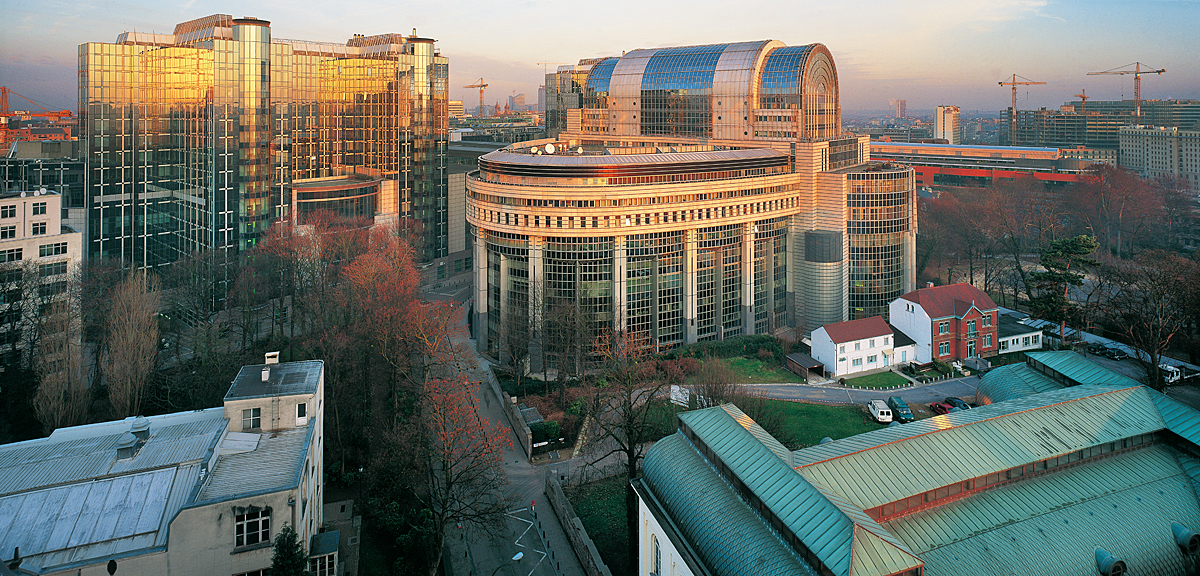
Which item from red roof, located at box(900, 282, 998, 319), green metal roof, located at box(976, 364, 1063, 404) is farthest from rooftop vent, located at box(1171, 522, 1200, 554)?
red roof, located at box(900, 282, 998, 319)

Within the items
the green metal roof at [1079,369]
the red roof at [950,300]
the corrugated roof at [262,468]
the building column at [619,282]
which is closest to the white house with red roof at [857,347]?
the red roof at [950,300]

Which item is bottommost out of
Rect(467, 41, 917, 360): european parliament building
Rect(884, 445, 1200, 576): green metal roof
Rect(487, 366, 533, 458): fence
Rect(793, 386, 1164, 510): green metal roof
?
Rect(487, 366, 533, 458): fence

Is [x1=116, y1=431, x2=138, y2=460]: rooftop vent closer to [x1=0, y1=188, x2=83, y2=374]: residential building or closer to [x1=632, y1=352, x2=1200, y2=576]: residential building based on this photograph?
[x1=0, y1=188, x2=83, y2=374]: residential building

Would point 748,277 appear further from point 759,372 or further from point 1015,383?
point 1015,383

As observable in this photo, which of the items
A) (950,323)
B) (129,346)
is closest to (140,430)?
(129,346)

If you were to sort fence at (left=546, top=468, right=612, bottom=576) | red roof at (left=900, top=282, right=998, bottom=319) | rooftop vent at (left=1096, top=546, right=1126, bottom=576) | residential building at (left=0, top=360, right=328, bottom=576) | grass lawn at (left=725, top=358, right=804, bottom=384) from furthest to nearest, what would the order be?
1. red roof at (left=900, top=282, right=998, bottom=319)
2. grass lawn at (left=725, top=358, right=804, bottom=384)
3. fence at (left=546, top=468, right=612, bottom=576)
4. residential building at (left=0, top=360, right=328, bottom=576)
5. rooftop vent at (left=1096, top=546, right=1126, bottom=576)

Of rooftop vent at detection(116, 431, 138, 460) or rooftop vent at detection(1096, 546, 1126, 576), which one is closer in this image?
rooftop vent at detection(1096, 546, 1126, 576)
